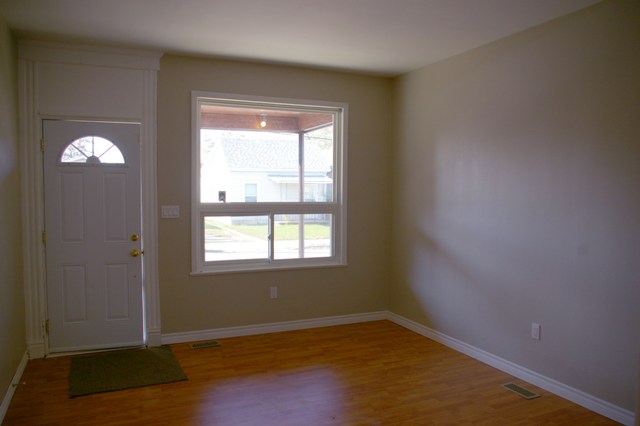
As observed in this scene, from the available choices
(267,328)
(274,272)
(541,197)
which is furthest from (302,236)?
(541,197)

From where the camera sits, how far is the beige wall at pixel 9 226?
3127mm

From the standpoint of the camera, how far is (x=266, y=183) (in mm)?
4793

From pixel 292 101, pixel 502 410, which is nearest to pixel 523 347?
pixel 502 410

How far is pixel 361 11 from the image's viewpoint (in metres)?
3.18

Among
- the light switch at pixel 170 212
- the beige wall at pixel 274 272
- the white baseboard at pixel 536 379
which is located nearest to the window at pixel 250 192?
the beige wall at pixel 274 272

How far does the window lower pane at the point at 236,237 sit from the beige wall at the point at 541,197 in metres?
1.62

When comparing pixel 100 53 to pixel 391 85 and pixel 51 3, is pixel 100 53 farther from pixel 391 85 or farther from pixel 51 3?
pixel 391 85

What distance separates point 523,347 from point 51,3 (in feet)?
13.5

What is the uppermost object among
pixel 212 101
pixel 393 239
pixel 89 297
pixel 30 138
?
pixel 212 101

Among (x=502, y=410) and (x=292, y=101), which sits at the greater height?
(x=292, y=101)

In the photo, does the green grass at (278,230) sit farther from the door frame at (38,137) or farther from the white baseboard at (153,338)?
the white baseboard at (153,338)

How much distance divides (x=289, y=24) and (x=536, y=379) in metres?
3.20

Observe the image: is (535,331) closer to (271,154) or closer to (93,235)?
(271,154)

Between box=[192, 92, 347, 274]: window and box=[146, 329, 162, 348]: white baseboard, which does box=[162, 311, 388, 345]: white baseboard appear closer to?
box=[146, 329, 162, 348]: white baseboard
